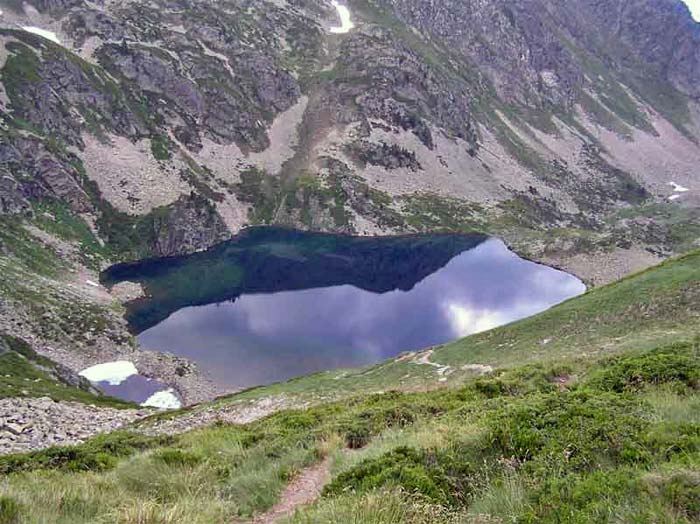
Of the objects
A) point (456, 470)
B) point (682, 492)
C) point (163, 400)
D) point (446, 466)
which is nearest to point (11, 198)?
point (163, 400)

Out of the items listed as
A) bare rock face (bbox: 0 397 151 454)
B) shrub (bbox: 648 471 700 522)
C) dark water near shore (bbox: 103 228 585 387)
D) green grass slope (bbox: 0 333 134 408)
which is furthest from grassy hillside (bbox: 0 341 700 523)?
dark water near shore (bbox: 103 228 585 387)

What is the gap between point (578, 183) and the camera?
7318 inches

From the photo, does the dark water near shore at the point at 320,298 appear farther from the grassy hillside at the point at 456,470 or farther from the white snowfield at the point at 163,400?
the grassy hillside at the point at 456,470

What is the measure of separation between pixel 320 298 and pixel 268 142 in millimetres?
75664

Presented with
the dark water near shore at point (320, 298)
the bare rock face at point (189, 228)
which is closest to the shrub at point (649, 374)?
the dark water near shore at point (320, 298)

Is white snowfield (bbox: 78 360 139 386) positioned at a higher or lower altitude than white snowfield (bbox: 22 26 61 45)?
lower

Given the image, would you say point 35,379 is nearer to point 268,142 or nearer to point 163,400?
point 163,400

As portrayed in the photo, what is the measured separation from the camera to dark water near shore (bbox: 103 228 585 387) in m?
68.9

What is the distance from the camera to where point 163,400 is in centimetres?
5419

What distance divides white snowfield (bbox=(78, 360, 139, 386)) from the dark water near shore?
7241 millimetres

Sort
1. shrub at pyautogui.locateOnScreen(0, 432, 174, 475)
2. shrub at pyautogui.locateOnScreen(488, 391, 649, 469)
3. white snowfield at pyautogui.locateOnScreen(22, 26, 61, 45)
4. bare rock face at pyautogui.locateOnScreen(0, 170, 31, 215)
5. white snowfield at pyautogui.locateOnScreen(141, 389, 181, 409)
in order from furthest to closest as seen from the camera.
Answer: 1. white snowfield at pyautogui.locateOnScreen(22, 26, 61, 45)
2. bare rock face at pyautogui.locateOnScreen(0, 170, 31, 215)
3. white snowfield at pyautogui.locateOnScreen(141, 389, 181, 409)
4. shrub at pyautogui.locateOnScreen(0, 432, 174, 475)
5. shrub at pyautogui.locateOnScreen(488, 391, 649, 469)

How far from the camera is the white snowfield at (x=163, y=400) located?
2065 inches

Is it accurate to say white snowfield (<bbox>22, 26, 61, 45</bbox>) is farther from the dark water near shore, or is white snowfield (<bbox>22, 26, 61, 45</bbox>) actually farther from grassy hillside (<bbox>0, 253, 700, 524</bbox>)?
grassy hillside (<bbox>0, 253, 700, 524</bbox>)

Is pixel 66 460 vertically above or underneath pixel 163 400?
above
